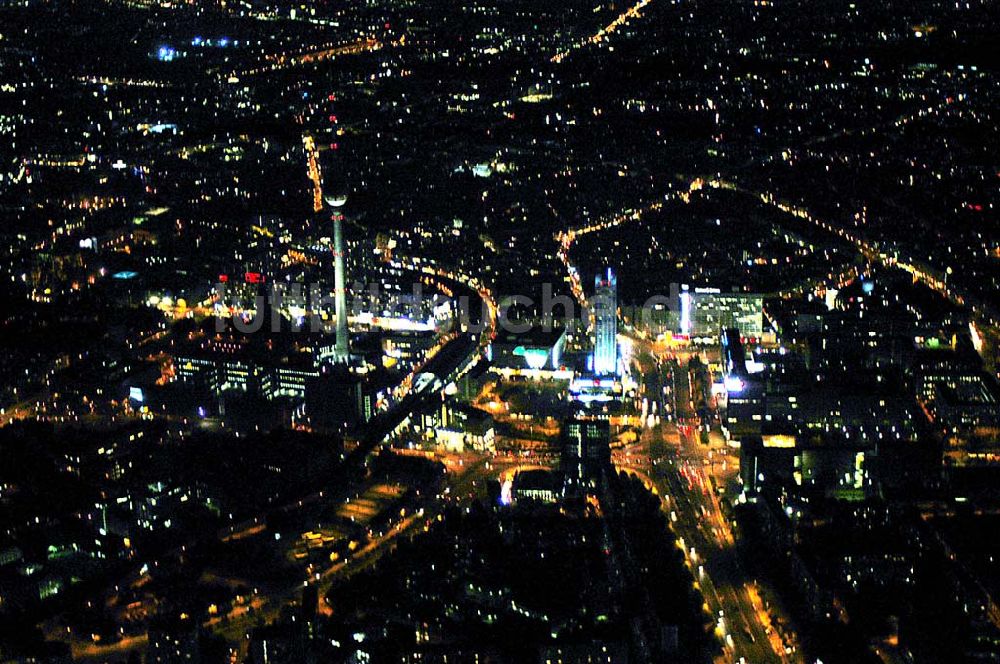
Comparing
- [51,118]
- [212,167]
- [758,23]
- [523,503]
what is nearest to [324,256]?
[212,167]

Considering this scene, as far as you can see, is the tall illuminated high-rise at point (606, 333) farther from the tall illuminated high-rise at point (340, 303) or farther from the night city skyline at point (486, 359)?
the tall illuminated high-rise at point (340, 303)

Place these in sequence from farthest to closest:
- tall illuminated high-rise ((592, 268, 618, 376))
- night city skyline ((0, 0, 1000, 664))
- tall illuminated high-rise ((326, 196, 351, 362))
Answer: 1. tall illuminated high-rise ((326, 196, 351, 362))
2. tall illuminated high-rise ((592, 268, 618, 376))
3. night city skyline ((0, 0, 1000, 664))

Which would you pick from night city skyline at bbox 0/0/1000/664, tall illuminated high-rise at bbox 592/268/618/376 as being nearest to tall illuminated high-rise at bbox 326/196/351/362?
night city skyline at bbox 0/0/1000/664

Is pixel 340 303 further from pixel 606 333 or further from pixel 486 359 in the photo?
pixel 606 333

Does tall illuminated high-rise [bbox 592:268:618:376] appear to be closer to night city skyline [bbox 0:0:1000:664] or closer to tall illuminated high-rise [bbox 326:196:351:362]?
night city skyline [bbox 0:0:1000:664]

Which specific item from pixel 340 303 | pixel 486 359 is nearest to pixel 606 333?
pixel 486 359

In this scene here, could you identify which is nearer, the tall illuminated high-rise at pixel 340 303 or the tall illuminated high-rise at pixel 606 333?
the tall illuminated high-rise at pixel 606 333

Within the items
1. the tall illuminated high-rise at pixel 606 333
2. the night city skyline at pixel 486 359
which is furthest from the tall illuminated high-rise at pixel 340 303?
the tall illuminated high-rise at pixel 606 333

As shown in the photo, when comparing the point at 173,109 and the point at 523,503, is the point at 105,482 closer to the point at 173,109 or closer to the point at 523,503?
the point at 523,503

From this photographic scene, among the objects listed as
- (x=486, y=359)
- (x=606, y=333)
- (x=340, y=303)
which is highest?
(x=340, y=303)
